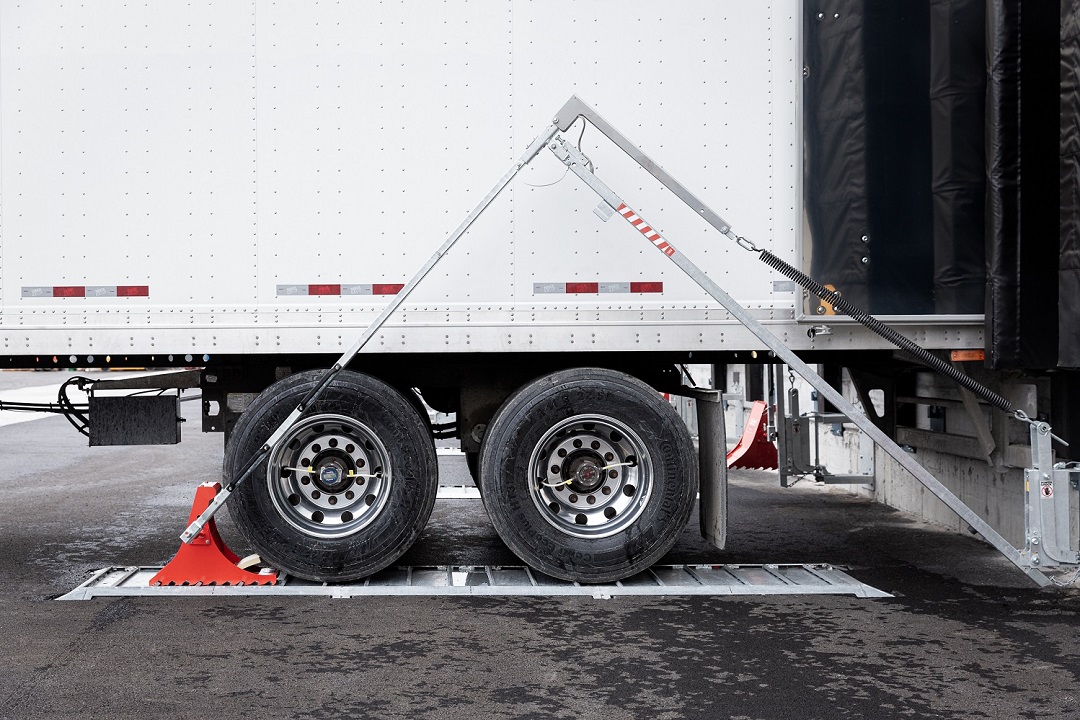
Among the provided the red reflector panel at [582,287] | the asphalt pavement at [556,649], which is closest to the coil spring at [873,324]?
the red reflector panel at [582,287]

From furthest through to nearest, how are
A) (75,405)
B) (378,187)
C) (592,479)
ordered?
→ (75,405) → (592,479) → (378,187)

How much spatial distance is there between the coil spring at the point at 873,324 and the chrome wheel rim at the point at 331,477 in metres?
2.46

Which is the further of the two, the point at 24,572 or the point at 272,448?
the point at 24,572

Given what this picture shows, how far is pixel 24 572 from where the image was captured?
707 centimetres

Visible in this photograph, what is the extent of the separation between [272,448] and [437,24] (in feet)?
8.32

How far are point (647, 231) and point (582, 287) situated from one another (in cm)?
54

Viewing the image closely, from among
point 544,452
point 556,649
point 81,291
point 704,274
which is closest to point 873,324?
point 704,274

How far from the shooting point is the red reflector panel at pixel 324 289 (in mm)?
6457

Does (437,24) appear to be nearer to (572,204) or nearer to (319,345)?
(572,204)

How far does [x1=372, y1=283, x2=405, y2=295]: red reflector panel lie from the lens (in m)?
6.44

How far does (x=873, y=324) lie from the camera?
6238mm

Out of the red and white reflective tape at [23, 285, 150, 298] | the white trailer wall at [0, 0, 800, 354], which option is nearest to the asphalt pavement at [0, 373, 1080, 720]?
the white trailer wall at [0, 0, 800, 354]

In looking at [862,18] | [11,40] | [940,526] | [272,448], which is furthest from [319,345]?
[940,526]

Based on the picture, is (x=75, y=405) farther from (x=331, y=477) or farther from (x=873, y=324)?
(x=873, y=324)
